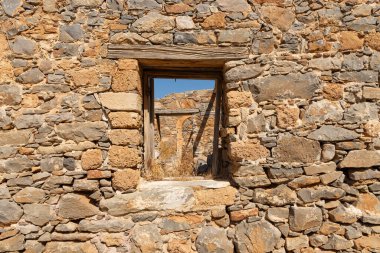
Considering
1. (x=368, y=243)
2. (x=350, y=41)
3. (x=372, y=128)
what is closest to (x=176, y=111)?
(x=350, y=41)

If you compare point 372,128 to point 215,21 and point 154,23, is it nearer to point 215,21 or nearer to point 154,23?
point 215,21

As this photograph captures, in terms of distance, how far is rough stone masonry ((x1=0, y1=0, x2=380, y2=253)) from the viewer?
→ 2.32 metres

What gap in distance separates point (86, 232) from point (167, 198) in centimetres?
75

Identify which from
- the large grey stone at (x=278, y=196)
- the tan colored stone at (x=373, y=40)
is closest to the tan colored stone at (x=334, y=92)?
the tan colored stone at (x=373, y=40)

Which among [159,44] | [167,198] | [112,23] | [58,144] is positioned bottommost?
[167,198]

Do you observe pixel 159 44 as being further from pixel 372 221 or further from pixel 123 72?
pixel 372 221

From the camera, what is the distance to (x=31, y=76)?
2.33 m

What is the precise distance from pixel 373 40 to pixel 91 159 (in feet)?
8.97

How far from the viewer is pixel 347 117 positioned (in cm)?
241

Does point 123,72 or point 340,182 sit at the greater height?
point 123,72

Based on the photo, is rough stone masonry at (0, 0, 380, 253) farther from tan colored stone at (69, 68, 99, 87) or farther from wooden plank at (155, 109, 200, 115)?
wooden plank at (155, 109, 200, 115)

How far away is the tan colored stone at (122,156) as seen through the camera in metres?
2.36

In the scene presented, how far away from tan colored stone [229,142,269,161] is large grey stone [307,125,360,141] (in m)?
0.48

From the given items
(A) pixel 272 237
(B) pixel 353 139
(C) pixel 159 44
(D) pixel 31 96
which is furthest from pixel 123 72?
(B) pixel 353 139
